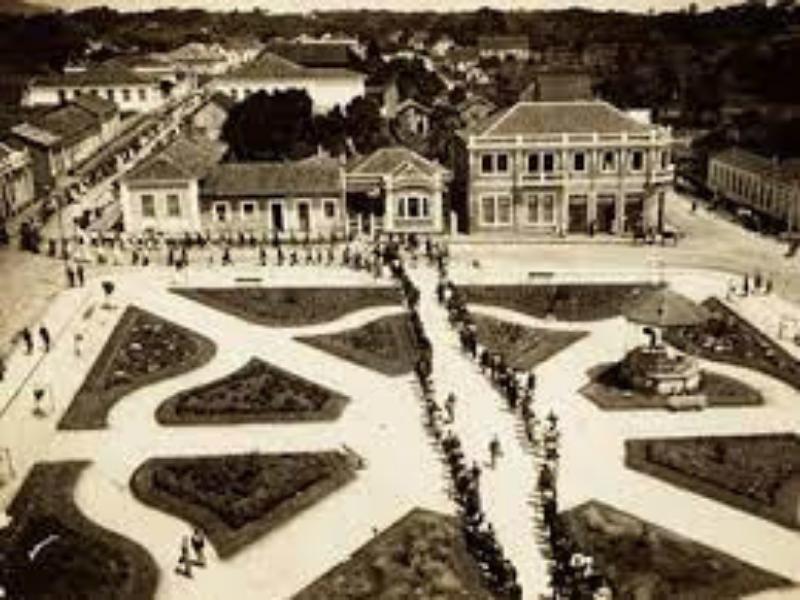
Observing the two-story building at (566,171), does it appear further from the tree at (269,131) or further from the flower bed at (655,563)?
the flower bed at (655,563)

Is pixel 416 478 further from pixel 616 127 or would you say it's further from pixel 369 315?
pixel 616 127

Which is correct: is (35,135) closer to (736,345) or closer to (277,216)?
(277,216)

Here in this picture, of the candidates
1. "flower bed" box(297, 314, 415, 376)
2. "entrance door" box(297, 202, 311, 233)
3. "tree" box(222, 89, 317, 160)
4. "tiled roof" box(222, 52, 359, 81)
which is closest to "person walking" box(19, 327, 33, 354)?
"flower bed" box(297, 314, 415, 376)

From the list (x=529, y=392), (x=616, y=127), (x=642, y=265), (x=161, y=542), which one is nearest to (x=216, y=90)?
(x=616, y=127)

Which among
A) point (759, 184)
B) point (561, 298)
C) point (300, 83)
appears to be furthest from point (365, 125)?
point (561, 298)

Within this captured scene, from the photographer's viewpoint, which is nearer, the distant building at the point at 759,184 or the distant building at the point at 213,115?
the distant building at the point at 759,184

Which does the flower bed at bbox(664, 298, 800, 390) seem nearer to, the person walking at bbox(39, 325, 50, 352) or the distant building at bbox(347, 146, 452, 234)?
the distant building at bbox(347, 146, 452, 234)

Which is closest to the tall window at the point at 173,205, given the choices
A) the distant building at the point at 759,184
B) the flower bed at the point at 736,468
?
the distant building at the point at 759,184
